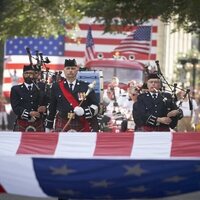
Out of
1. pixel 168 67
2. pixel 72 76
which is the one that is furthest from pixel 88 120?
pixel 168 67

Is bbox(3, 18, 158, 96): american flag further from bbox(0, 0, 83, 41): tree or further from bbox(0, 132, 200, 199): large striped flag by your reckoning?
bbox(0, 132, 200, 199): large striped flag

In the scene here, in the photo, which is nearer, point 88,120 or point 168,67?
point 88,120

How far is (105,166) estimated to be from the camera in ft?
26.1

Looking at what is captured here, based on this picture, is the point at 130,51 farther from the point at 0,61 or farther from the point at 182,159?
Answer: the point at 182,159

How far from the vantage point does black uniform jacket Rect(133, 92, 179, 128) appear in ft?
34.2

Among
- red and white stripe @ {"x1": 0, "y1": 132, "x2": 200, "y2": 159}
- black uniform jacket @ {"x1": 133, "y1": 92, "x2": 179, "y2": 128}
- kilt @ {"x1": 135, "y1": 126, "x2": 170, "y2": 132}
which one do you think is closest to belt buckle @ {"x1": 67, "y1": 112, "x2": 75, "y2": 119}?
black uniform jacket @ {"x1": 133, "y1": 92, "x2": 179, "y2": 128}

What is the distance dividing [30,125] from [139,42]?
16173 millimetres

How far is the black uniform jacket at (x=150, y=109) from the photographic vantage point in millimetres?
10438

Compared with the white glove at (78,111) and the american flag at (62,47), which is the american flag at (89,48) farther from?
the white glove at (78,111)

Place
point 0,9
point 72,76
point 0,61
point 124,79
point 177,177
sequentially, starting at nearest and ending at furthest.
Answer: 1. point 177,177
2. point 72,76
3. point 0,9
4. point 124,79
5. point 0,61

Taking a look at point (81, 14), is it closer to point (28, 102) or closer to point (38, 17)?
point (38, 17)

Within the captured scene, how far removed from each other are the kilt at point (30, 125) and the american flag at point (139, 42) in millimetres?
15704

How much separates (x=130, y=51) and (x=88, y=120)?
56.6 feet

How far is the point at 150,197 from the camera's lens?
795cm
